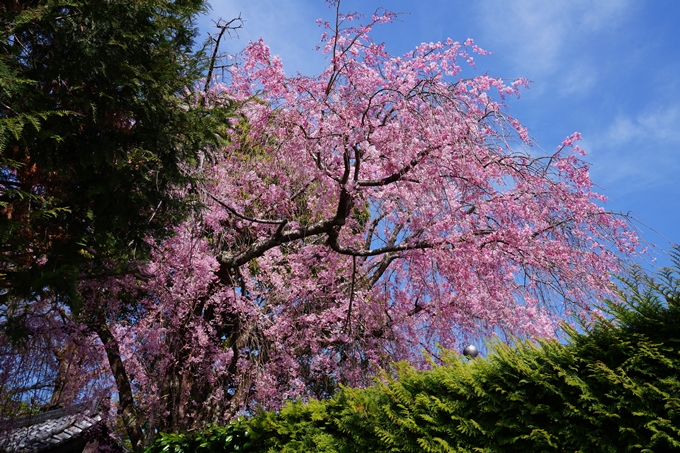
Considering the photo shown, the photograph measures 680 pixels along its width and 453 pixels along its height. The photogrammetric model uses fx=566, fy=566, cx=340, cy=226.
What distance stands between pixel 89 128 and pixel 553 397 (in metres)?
5.35

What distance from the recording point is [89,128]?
20.5ft

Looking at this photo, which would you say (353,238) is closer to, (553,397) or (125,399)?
(125,399)

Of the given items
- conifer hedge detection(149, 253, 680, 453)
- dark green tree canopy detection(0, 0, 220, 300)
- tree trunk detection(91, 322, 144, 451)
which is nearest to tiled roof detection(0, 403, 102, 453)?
tree trunk detection(91, 322, 144, 451)

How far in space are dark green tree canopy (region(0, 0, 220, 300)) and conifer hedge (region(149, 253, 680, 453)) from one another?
143 inches

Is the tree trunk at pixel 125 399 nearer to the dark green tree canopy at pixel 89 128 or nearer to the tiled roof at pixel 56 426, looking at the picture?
the tiled roof at pixel 56 426

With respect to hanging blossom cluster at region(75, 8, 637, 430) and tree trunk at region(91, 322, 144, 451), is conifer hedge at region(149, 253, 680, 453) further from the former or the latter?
tree trunk at region(91, 322, 144, 451)

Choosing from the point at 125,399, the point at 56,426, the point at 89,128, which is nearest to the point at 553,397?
the point at 89,128

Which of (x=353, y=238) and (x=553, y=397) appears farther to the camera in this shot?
(x=353, y=238)

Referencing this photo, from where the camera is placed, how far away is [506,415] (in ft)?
12.2

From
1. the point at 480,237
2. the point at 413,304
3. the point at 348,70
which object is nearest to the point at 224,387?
the point at 413,304

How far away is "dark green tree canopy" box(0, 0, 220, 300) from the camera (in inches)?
228

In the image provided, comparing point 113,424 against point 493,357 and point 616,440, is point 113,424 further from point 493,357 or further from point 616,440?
A: point 616,440

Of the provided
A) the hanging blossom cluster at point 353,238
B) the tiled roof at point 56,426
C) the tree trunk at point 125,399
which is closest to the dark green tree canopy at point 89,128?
the hanging blossom cluster at point 353,238

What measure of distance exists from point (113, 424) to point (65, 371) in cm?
183
